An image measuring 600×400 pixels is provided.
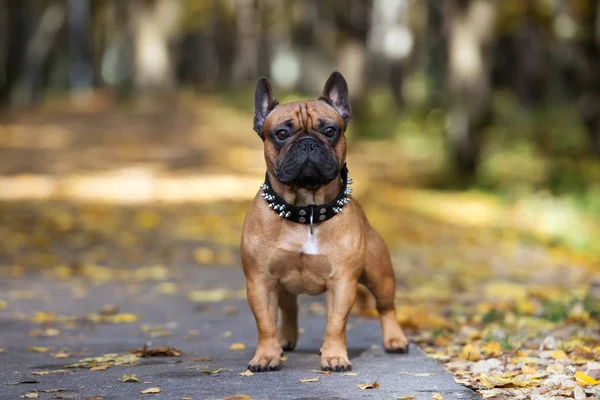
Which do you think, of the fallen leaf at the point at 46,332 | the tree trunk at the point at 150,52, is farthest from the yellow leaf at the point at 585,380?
the tree trunk at the point at 150,52

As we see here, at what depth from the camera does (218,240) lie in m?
14.6

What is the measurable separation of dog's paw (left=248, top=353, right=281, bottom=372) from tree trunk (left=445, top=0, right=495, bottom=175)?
17318mm

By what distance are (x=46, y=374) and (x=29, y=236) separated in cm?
915

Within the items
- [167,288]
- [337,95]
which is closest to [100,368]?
[337,95]

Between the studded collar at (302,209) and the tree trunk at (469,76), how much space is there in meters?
17.0

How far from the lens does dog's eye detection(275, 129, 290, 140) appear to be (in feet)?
19.0

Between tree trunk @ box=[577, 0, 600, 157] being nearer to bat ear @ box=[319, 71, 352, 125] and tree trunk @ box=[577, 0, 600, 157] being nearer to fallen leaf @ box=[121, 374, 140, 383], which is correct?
bat ear @ box=[319, 71, 352, 125]

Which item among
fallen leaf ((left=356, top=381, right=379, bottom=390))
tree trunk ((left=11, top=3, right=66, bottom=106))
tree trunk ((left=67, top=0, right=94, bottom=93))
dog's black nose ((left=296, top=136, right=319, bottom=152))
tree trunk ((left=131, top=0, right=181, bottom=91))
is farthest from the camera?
tree trunk ((left=67, top=0, right=94, bottom=93))

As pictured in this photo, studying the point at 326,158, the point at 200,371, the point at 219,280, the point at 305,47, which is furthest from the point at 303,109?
the point at 305,47

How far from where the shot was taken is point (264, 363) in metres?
5.80

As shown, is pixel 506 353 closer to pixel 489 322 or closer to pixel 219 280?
pixel 489 322

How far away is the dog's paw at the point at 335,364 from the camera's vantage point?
579 cm

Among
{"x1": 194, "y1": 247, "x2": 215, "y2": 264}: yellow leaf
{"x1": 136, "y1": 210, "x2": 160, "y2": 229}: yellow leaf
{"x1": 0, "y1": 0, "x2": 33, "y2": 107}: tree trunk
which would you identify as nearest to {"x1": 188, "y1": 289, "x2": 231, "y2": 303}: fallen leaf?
{"x1": 194, "y1": 247, "x2": 215, "y2": 264}: yellow leaf

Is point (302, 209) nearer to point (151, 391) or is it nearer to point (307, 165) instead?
point (307, 165)
